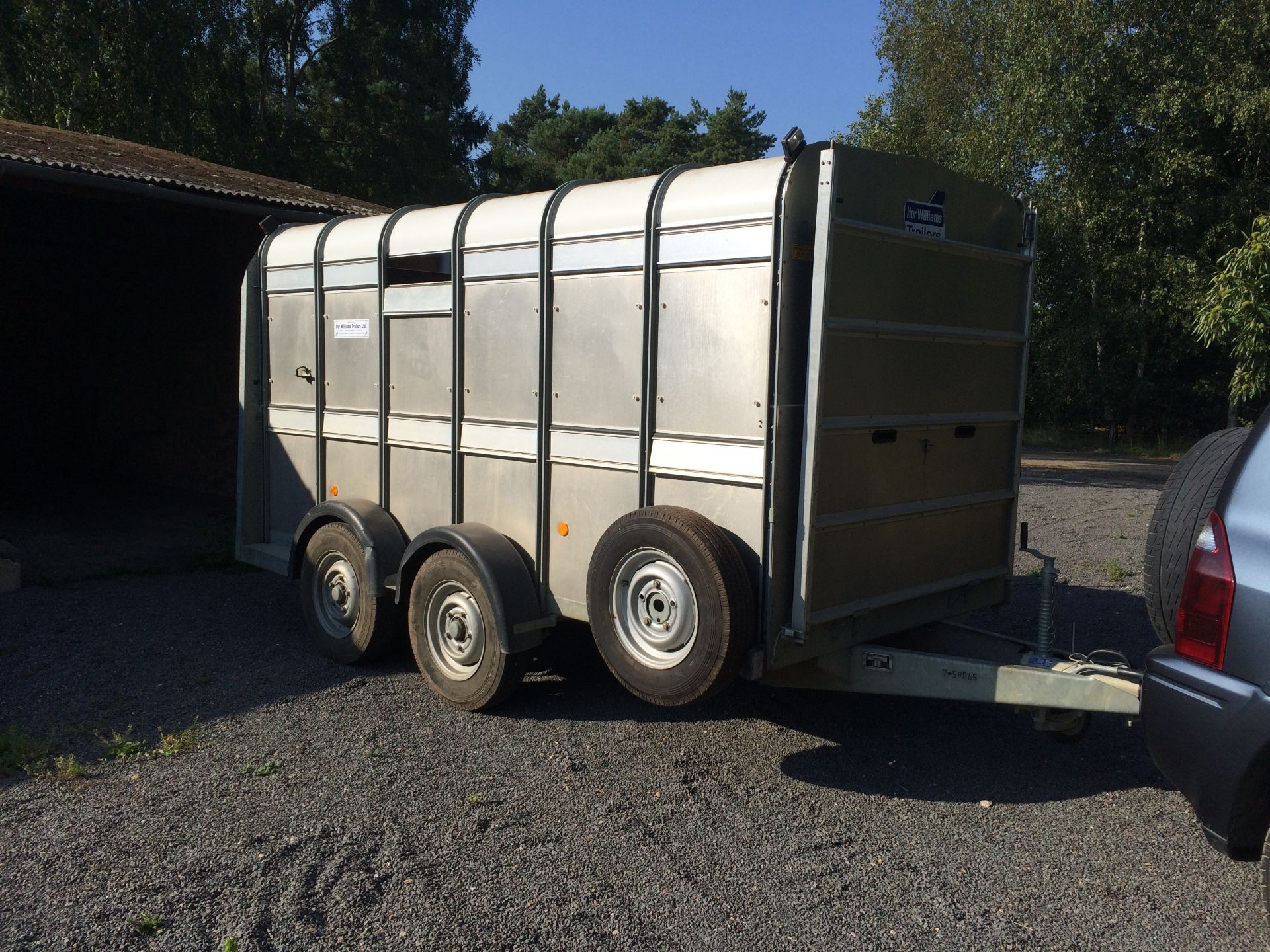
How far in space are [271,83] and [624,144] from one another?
14633 millimetres

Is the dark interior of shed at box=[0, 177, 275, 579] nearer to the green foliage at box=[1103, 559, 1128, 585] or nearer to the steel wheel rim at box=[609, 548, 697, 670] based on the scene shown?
the steel wheel rim at box=[609, 548, 697, 670]

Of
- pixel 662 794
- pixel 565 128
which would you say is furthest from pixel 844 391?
pixel 565 128

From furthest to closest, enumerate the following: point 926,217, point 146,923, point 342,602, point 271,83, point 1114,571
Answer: point 271,83
point 1114,571
point 342,602
point 926,217
point 146,923

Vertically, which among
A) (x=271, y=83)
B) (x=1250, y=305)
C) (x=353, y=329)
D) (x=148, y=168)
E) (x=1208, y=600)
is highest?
(x=271, y=83)

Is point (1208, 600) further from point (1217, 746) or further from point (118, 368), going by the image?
point (118, 368)

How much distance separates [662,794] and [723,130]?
37038mm

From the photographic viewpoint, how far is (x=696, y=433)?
4.53 meters

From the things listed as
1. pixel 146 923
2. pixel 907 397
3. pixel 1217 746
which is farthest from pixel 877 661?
pixel 146 923

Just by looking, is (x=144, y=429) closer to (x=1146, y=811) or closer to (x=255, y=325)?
(x=255, y=325)

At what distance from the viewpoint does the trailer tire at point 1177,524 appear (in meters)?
3.81

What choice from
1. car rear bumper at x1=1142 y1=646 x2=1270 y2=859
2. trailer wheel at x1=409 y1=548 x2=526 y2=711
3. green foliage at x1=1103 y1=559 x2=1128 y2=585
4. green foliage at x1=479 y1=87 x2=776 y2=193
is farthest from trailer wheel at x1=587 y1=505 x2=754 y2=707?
green foliage at x1=479 y1=87 x2=776 y2=193

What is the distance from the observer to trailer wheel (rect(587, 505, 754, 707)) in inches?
162

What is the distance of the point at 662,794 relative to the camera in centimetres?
444

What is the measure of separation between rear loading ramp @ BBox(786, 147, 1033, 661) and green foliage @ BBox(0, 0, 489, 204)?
23.5 metres
